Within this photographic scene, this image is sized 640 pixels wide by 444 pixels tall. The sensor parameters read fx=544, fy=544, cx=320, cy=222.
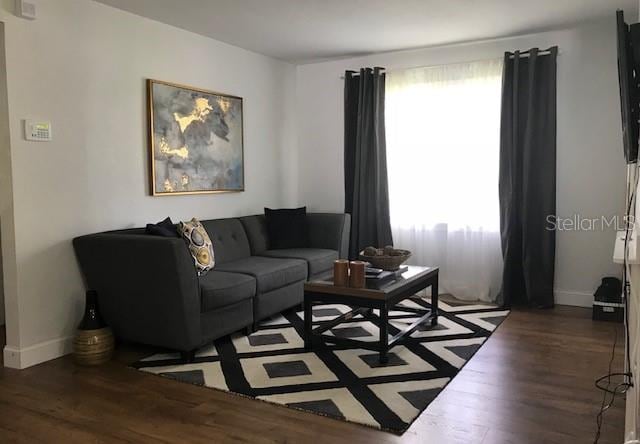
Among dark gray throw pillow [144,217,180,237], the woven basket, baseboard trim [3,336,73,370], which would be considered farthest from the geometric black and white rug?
dark gray throw pillow [144,217,180,237]

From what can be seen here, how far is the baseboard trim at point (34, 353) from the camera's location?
3.35 m

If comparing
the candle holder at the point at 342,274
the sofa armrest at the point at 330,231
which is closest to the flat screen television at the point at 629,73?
the candle holder at the point at 342,274

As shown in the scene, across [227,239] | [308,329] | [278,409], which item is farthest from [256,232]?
[278,409]

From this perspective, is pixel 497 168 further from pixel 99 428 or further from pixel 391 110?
pixel 99 428

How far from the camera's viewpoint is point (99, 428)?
2.56 meters

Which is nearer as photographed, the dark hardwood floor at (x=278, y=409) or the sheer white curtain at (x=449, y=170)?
the dark hardwood floor at (x=278, y=409)

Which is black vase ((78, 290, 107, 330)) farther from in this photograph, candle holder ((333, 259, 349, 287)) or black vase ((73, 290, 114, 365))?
candle holder ((333, 259, 349, 287))

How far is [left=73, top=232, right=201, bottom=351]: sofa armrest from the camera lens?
328cm

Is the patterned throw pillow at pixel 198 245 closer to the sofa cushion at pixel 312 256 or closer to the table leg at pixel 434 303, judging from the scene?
the sofa cushion at pixel 312 256

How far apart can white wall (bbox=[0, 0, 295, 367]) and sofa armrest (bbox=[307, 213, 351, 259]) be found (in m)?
1.17

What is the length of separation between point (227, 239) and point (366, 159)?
1677 mm

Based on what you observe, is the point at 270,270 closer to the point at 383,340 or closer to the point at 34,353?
the point at 383,340

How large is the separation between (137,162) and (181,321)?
1451 mm

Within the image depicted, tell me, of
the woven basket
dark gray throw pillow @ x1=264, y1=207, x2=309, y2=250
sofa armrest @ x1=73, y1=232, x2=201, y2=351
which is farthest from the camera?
dark gray throw pillow @ x1=264, y1=207, x2=309, y2=250
